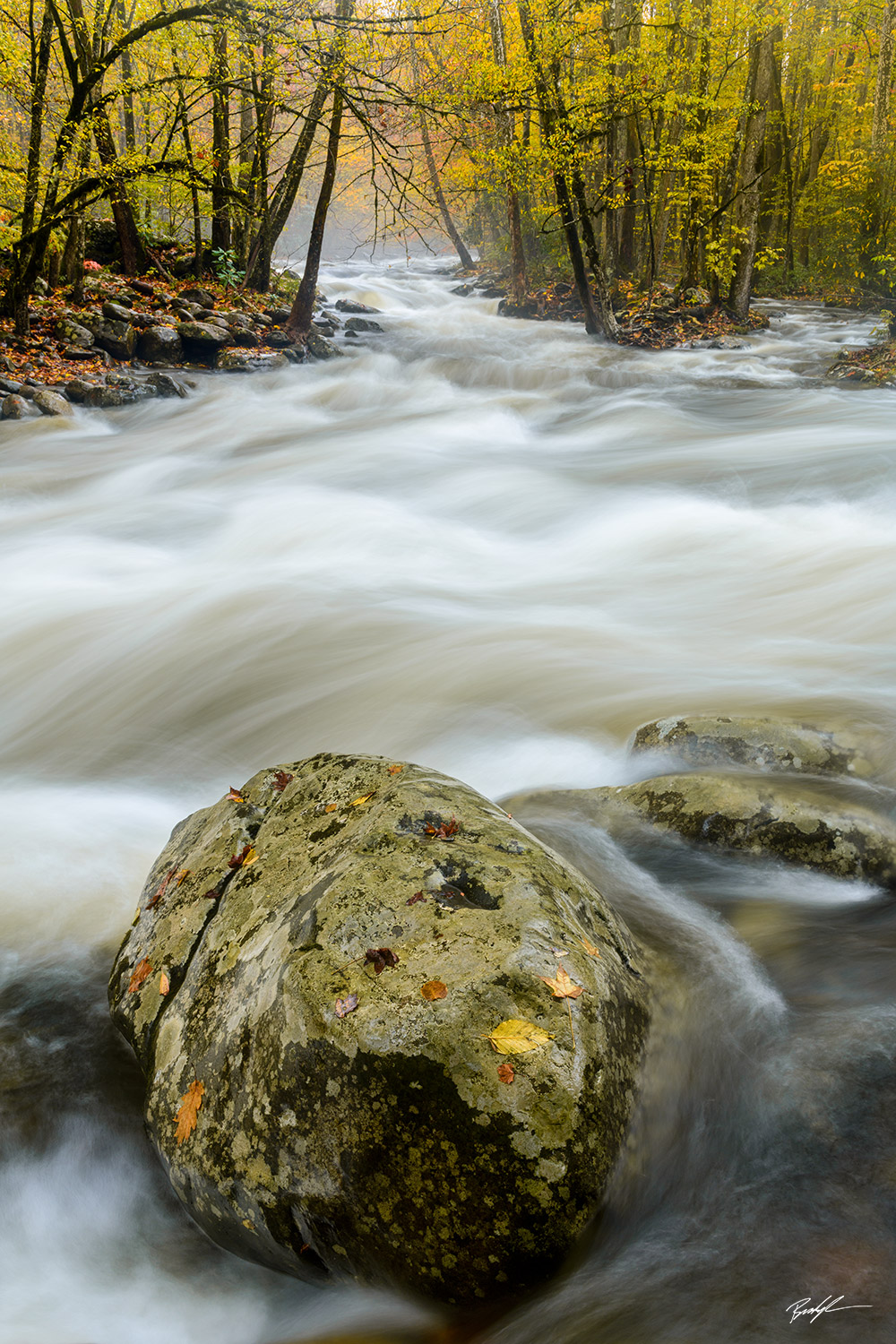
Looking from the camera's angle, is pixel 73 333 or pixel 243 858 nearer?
pixel 243 858

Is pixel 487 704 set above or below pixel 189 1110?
above

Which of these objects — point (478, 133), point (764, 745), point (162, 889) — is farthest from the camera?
point (478, 133)

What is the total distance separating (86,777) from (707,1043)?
358 cm

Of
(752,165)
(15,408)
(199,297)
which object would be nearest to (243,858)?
(15,408)

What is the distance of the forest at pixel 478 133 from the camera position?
1118cm

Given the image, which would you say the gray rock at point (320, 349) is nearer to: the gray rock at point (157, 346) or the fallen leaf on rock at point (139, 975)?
the gray rock at point (157, 346)

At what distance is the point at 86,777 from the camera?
4.70m

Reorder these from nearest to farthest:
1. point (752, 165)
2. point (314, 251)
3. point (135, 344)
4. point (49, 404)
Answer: point (49, 404) < point (135, 344) < point (314, 251) < point (752, 165)

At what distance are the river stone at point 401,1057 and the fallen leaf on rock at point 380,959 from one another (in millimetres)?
14

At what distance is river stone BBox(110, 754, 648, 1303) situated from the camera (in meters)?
1.90

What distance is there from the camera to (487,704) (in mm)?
4938

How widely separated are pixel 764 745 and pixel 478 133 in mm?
14277

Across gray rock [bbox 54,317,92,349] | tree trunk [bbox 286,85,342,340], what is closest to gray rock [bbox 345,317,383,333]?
tree trunk [bbox 286,85,342,340]
